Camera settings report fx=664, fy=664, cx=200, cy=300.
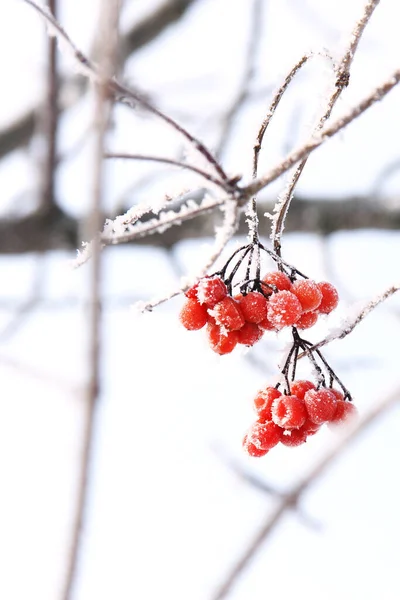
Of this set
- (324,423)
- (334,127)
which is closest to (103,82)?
(334,127)

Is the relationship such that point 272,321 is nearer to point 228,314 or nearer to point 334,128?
point 228,314

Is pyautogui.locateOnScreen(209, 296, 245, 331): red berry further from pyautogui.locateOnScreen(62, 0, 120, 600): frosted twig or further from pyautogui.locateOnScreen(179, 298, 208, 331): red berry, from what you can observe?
pyautogui.locateOnScreen(62, 0, 120, 600): frosted twig

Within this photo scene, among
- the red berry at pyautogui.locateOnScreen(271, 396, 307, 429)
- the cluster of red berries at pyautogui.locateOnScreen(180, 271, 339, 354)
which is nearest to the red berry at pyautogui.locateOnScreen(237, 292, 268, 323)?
the cluster of red berries at pyautogui.locateOnScreen(180, 271, 339, 354)

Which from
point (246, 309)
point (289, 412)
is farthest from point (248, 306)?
point (289, 412)

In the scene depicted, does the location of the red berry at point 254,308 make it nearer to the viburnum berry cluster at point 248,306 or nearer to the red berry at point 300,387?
the viburnum berry cluster at point 248,306

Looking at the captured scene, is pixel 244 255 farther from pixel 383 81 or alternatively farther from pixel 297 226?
pixel 297 226

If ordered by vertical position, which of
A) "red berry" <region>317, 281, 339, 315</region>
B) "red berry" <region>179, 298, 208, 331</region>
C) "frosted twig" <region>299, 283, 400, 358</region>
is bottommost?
"frosted twig" <region>299, 283, 400, 358</region>
